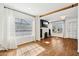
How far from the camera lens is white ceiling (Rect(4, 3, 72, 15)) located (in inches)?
87.4

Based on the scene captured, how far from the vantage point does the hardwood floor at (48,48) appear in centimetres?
217

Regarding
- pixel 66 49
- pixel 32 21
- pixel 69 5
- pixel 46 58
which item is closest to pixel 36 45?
pixel 46 58

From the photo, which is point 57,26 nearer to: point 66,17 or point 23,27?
point 66,17

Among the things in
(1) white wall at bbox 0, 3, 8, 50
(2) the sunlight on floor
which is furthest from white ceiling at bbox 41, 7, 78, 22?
(1) white wall at bbox 0, 3, 8, 50

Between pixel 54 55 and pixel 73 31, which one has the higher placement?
pixel 73 31

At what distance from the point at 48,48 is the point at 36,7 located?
4.01 ft

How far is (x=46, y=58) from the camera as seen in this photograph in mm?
2033

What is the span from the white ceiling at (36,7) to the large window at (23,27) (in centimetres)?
28

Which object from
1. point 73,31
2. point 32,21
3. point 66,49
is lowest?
point 66,49

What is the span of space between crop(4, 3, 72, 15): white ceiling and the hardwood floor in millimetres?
846

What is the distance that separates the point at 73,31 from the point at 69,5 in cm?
72

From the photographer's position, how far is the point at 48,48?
2.39 m

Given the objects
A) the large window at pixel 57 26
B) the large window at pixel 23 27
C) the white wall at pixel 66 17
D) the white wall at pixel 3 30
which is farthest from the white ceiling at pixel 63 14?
the white wall at pixel 3 30

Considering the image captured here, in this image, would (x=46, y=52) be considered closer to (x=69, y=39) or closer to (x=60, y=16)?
(x=69, y=39)
